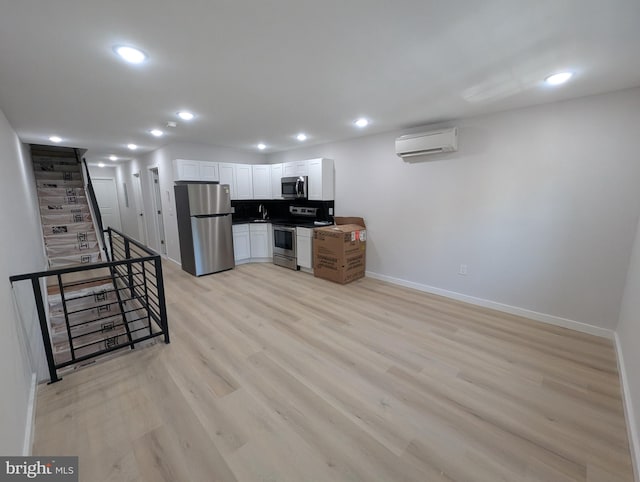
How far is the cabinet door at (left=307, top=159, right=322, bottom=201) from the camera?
4594 mm

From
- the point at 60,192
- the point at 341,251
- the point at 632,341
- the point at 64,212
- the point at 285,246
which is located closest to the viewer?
the point at 632,341

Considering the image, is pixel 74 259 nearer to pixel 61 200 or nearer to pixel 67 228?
pixel 67 228

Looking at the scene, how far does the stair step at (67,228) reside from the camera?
4.64 meters

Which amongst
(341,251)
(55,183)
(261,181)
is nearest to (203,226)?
(261,181)

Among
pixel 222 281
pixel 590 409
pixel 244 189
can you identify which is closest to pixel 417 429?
pixel 590 409

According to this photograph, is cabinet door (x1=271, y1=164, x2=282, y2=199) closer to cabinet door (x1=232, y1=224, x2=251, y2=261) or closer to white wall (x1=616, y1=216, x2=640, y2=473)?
cabinet door (x1=232, y1=224, x2=251, y2=261)

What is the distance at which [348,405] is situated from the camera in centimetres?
177

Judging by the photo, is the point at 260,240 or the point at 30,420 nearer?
the point at 30,420

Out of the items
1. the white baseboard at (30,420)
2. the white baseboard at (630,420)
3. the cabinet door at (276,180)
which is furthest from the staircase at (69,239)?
the white baseboard at (630,420)

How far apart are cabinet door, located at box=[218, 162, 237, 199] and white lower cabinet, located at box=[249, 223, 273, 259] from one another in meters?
0.81

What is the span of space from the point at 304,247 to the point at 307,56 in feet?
10.7

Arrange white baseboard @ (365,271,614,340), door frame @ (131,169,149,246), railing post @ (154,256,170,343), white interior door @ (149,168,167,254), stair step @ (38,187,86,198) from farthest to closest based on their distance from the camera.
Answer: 1. door frame @ (131,169,149,246)
2. white interior door @ (149,168,167,254)
3. stair step @ (38,187,86,198)
4. white baseboard @ (365,271,614,340)
5. railing post @ (154,256,170,343)

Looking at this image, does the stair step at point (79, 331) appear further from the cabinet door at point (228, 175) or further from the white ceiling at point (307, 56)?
the cabinet door at point (228, 175)

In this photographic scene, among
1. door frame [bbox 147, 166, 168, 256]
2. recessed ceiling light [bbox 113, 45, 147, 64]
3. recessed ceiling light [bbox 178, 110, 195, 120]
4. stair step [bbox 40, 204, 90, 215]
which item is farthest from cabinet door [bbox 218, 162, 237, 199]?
recessed ceiling light [bbox 113, 45, 147, 64]
